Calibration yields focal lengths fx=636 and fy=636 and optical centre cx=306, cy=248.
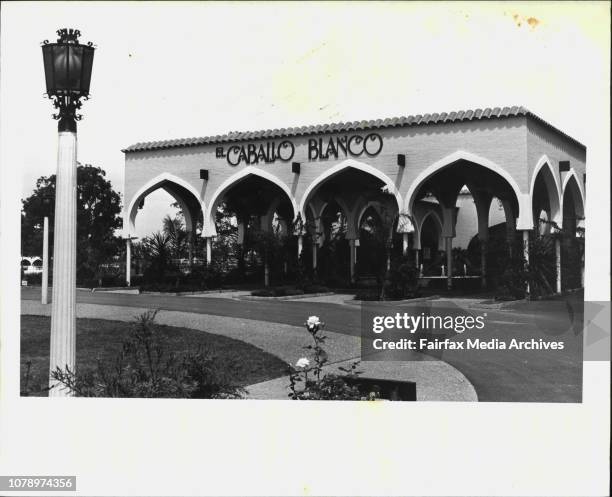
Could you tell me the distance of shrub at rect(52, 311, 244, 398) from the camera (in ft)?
16.1

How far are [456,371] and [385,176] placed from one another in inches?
312

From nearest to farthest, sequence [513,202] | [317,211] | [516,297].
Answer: [516,297]
[513,202]
[317,211]

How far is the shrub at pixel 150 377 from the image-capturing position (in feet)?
16.1

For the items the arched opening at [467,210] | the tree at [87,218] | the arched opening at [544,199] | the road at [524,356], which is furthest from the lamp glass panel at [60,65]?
the arched opening at [544,199]

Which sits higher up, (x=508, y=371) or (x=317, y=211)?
(x=317, y=211)

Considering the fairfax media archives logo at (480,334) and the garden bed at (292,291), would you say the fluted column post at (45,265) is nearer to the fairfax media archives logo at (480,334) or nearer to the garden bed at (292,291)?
the fairfax media archives logo at (480,334)

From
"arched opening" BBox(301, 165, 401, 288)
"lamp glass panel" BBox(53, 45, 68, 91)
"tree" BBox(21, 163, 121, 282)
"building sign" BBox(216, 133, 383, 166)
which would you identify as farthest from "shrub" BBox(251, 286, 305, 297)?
"lamp glass panel" BBox(53, 45, 68, 91)

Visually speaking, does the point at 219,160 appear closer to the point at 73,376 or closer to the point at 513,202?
the point at 513,202

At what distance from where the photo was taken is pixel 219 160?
466 inches

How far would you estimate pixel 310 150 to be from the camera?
10375 mm

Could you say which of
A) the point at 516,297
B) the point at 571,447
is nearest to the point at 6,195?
the point at 571,447

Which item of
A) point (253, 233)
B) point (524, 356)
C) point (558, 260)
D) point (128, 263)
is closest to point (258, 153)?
point (253, 233)

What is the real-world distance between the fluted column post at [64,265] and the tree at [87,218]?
1.84 ft

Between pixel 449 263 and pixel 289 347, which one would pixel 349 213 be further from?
pixel 289 347
